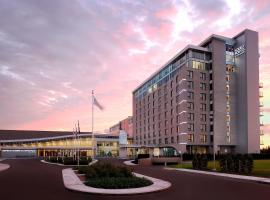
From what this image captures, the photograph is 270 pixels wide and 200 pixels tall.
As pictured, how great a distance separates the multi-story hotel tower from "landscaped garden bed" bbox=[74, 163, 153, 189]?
242 ft

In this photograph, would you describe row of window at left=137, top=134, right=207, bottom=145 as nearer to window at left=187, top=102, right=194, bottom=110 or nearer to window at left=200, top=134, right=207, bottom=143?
window at left=200, top=134, right=207, bottom=143

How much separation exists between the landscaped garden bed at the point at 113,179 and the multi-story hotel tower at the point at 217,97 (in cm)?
7362

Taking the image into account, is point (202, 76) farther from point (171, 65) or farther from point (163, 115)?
point (163, 115)

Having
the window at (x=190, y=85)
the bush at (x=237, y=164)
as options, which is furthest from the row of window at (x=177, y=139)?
the bush at (x=237, y=164)

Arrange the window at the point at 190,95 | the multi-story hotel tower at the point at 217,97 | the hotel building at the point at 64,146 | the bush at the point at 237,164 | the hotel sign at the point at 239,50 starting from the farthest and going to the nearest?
the hotel building at the point at 64,146, the hotel sign at the point at 239,50, the window at the point at 190,95, the multi-story hotel tower at the point at 217,97, the bush at the point at 237,164

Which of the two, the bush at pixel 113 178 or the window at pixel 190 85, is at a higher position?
the window at pixel 190 85

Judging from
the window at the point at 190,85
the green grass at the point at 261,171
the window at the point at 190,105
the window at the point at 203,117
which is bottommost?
the green grass at the point at 261,171

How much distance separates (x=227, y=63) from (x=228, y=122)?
60.7 ft

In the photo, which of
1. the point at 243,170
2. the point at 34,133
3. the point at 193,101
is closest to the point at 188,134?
the point at 193,101

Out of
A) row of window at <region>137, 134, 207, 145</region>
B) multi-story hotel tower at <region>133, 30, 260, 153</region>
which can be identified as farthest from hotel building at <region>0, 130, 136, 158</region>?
multi-story hotel tower at <region>133, 30, 260, 153</region>

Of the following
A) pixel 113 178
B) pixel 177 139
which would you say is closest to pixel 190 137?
pixel 177 139

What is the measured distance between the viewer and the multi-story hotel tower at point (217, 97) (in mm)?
102188

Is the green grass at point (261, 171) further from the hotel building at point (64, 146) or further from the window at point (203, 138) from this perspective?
the hotel building at point (64, 146)

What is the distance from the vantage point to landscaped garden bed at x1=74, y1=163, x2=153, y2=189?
21.8m
